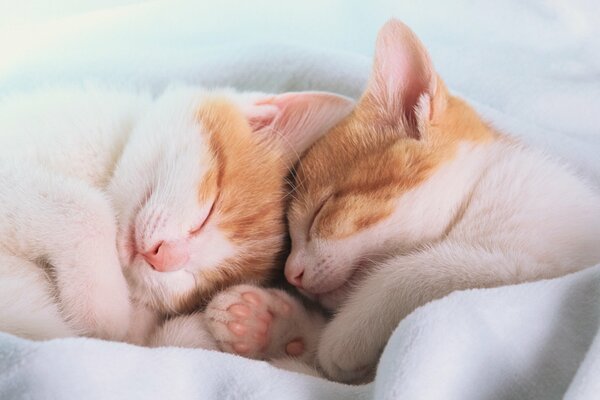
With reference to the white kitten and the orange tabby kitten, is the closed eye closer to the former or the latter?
the white kitten

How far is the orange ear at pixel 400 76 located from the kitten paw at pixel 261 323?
35cm

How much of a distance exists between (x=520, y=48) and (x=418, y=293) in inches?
39.9

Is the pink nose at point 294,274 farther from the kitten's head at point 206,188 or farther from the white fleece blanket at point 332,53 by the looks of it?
the white fleece blanket at point 332,53

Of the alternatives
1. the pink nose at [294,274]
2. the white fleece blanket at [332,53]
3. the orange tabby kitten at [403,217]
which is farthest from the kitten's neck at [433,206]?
the white fleece blanket at [332,53]

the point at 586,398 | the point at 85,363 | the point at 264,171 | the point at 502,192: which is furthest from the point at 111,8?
the point at 586,398

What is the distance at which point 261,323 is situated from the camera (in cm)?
106

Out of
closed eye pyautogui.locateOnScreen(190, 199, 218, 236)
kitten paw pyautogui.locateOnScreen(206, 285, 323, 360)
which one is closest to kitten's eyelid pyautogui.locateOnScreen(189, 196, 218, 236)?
closed eye pyautogui.locateOnScreen(190, 199, 218, 236)

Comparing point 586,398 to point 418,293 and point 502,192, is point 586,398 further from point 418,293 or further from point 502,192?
point 502,192

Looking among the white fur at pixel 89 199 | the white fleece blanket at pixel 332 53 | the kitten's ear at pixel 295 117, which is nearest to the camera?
the white fur at pixel 89 199

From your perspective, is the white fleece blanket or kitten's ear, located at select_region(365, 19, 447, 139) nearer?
kitten's ear, located at select_region(365, 19, 447, 139)

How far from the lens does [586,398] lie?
0.65 m

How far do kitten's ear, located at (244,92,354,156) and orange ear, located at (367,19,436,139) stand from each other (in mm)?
108

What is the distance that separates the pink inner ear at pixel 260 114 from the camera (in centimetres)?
123

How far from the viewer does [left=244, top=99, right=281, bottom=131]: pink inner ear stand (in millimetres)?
1232
